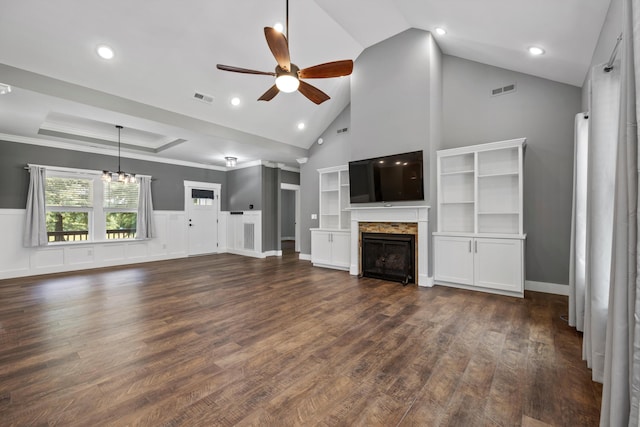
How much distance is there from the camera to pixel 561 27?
9.55 feet

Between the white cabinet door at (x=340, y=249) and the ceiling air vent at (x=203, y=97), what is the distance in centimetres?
354

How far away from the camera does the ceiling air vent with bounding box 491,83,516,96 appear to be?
14.5ft

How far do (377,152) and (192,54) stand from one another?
340 centimetres

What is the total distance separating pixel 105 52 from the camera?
3627 mm

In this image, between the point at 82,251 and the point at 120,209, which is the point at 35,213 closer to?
the point at 82,251

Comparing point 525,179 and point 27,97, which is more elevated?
point 27,97

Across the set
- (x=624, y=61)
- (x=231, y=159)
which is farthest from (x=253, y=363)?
(x=231, y=159)

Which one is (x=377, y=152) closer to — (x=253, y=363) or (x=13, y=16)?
(x=253, y=363)

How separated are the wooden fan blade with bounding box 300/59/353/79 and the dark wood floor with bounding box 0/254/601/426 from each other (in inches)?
108

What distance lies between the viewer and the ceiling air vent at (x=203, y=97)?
4762mm

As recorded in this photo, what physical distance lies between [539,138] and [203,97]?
5.51 m

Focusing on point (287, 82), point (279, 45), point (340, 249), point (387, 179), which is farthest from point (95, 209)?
point (387, 179)

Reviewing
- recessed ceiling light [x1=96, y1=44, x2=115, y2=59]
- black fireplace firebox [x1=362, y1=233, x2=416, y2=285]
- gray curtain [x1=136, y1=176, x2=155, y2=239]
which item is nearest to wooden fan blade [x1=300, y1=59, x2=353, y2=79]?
recessed ceiling light [x1=96, y1=44, x2=115, y2=59]

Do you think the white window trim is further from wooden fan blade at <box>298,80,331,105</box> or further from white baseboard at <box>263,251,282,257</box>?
wooden fan blade at <box>298,80,331,105</box>
